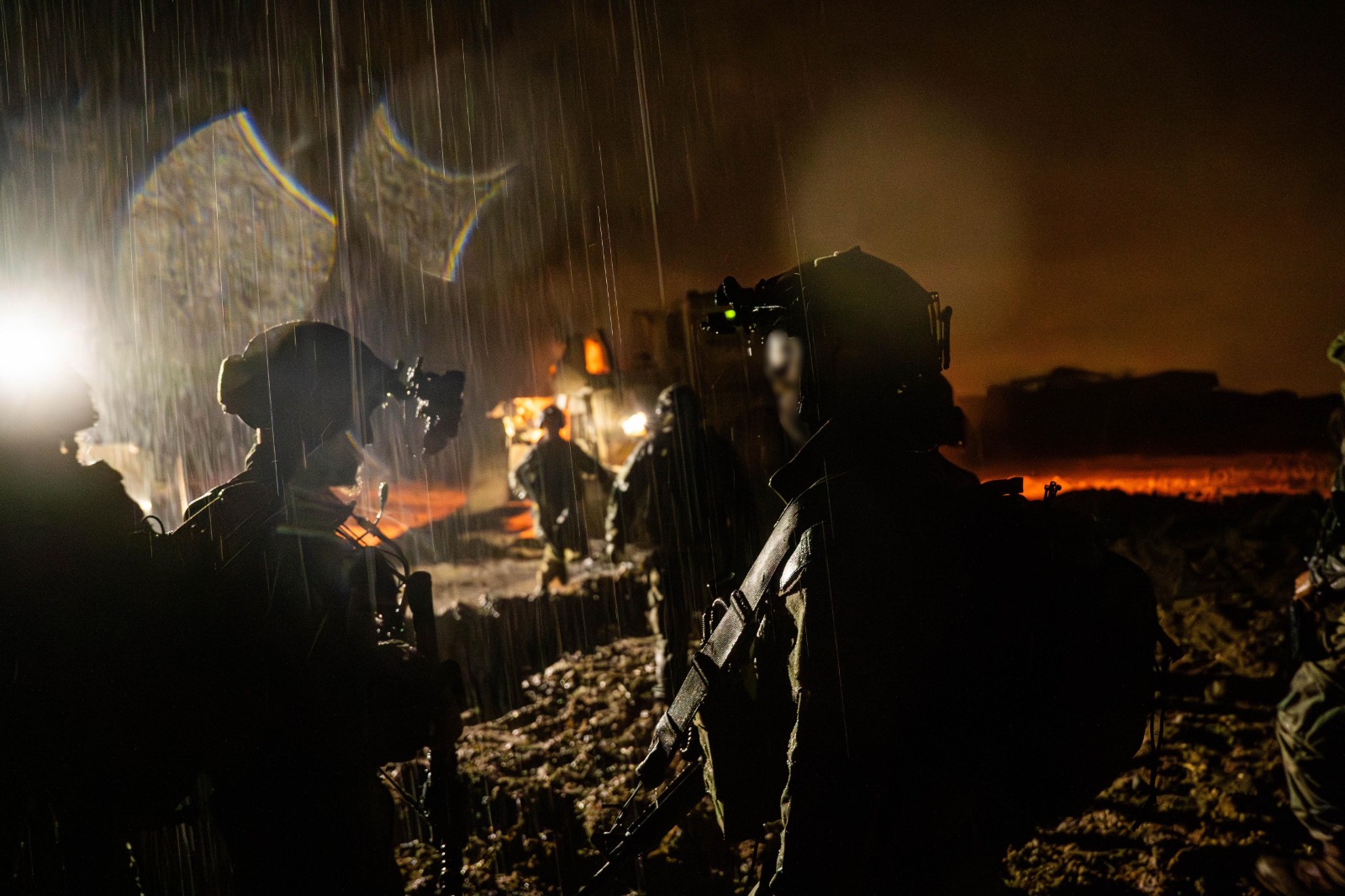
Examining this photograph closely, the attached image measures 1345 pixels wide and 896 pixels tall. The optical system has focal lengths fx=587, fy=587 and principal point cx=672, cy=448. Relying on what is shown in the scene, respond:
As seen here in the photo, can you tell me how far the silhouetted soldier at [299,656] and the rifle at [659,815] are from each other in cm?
108

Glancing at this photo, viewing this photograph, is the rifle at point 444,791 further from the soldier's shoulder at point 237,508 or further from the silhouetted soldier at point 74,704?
the silhouetted soldier at point 74,704

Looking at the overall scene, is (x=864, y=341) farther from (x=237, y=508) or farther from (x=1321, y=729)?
(x=1321, y=729)

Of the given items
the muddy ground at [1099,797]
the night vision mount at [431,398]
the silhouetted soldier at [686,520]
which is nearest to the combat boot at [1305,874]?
the muddy ground at [1099,797]

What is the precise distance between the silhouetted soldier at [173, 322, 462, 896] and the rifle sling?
131 centimetres

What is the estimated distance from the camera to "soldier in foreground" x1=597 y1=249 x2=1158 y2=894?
1.43m

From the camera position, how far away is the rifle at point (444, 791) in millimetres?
2746

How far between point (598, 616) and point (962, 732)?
883 centimetres

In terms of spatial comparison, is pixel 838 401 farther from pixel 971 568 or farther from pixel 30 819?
pixel 30 819

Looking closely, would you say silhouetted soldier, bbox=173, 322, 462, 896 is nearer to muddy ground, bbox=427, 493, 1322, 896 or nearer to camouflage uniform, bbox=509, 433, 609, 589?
muddy ground, bbox=427, 493, 1322, 896

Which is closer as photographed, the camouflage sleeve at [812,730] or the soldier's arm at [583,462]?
the camouflage sleeve at [812,730]

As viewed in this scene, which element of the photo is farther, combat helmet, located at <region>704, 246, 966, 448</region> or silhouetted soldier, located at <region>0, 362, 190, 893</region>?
silhouetted soldier, located at <region>0, 362, 190, 893</region>

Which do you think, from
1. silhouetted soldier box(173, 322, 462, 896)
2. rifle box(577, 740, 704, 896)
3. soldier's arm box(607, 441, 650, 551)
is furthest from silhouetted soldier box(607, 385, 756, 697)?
rifle box(577, 740, 704, 896)

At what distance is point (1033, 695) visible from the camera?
62.6 inches

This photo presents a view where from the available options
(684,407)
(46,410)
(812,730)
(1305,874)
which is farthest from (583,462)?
(812,730)
